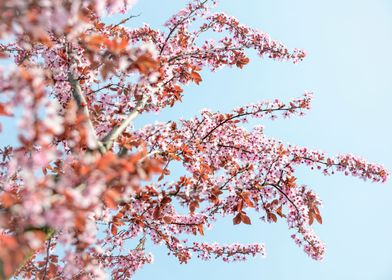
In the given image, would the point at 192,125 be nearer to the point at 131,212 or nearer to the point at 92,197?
the point at 131,212

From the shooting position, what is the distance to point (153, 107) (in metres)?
5.27

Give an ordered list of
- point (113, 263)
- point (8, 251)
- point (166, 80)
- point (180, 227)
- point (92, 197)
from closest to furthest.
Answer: point (8, 251)
point (92, 197)
point (166, 80)
point (180, 227)
point (113, 263)

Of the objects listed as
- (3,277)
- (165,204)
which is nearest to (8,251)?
(3,277)

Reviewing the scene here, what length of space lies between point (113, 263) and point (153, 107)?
3476 mm

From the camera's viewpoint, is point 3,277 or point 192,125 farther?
point 192,125

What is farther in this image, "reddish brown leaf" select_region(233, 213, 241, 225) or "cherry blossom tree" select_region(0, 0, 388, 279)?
"reddish brown leaf" select_region(233, 213, 241, 225)

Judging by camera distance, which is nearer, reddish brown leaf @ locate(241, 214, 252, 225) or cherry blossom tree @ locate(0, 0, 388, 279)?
cherry blossom tree @ locate(0, 0, 388, 279)

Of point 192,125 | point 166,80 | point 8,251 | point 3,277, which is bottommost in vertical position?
point 8,251

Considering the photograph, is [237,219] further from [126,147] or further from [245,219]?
[126,147]

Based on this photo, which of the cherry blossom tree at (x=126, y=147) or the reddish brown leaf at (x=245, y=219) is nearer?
the cherry blossom tree at (x=126, y=147)

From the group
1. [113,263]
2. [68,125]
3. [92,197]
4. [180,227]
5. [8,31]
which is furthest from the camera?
[113,263]

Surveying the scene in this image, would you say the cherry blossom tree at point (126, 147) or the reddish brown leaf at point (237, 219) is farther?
the reddish brown leaf at point (237, 219)

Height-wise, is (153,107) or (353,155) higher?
(153,107)

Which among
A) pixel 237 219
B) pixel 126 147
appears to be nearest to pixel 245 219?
pixel 237 219
